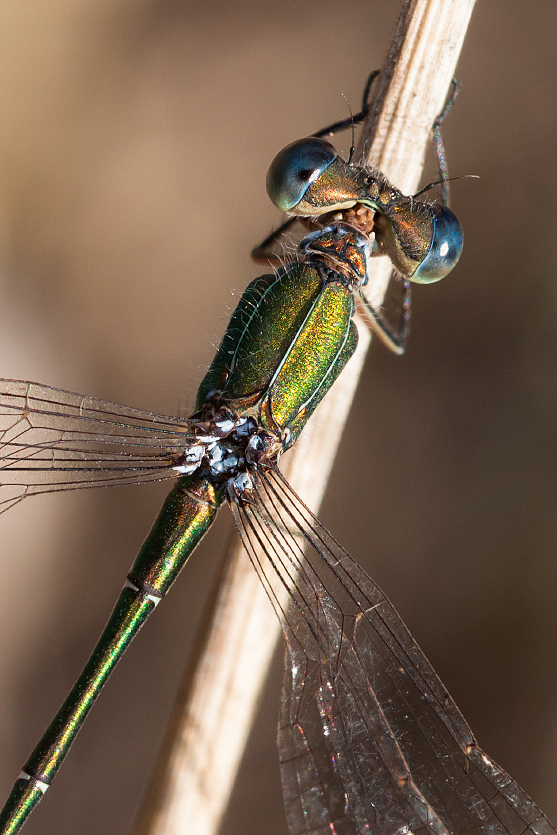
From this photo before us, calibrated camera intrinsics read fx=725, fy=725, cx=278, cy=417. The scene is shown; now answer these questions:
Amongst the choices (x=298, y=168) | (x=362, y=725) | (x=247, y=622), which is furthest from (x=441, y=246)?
(x=362, y=725)

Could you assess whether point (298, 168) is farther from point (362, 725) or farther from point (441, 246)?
point (362, 725)

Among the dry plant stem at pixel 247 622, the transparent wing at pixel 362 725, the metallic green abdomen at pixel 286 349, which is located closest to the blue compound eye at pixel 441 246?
the dry plant stem at pixel 247 622

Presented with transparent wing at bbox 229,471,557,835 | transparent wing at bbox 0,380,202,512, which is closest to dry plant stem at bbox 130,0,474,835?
transparent wing at bbox 229,471,557,835

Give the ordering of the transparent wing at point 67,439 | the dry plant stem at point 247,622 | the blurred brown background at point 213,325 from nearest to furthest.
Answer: the dry plant stem at point 247,622 → the transparent wing at point 67,439 → the blurred brown background at point 213,325

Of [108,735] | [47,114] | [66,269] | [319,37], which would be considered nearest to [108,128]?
[47,114]

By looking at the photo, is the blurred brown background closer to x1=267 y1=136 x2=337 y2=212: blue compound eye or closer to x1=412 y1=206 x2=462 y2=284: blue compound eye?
x1=412 y1=206 x2=462 y2=284: blue compound eye

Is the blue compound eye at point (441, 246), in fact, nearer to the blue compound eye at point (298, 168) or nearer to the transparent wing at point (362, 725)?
the blue compound eye at point (298, 168)

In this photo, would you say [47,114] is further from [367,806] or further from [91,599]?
[367,806]
